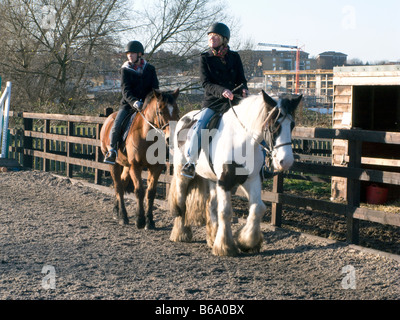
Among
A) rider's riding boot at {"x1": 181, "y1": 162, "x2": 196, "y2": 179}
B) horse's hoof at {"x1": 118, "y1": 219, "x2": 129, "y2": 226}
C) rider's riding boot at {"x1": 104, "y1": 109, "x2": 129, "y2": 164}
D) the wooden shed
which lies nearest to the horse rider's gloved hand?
rider's riding boot at {"x1": 104, "y1": 109, "x2": 129, "y2": 164}

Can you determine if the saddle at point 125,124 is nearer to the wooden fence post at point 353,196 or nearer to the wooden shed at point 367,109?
the wooden fence post at point 353,196

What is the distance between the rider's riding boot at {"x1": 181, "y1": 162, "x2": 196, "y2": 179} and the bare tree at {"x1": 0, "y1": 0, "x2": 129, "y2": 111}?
14.4 meters

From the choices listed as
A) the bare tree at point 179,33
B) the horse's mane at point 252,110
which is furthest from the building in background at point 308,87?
the horse's mane at point 252,110

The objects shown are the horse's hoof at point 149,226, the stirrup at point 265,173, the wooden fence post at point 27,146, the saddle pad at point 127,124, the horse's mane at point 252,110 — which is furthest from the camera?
the wooden fence post at point 27,146

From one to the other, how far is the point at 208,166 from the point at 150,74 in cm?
221

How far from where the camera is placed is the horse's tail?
649 cm

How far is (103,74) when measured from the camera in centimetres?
2047

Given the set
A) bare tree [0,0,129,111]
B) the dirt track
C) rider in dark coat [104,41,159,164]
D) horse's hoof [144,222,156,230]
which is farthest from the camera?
bare tree [0,0,129,111]

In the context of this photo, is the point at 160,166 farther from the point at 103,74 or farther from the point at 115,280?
the point at 103,74

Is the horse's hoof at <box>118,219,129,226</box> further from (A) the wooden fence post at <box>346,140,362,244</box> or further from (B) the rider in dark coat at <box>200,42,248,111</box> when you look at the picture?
(A) the wooden fence post at <box>346,140,362,244</box>

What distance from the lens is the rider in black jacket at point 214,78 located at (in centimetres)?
609

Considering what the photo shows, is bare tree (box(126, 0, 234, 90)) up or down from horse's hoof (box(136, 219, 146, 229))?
up

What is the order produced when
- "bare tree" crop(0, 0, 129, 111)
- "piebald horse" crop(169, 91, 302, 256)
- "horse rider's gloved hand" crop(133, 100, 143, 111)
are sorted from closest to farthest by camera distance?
1. "piebald horse" crop(169, 91, 302, 256)
2. "horse rider's gloved hand" crop(133, 100, 143, 111)
3. "bare tree" crop(0, 0, 129, 111)

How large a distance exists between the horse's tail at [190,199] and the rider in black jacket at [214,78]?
0.43 m
